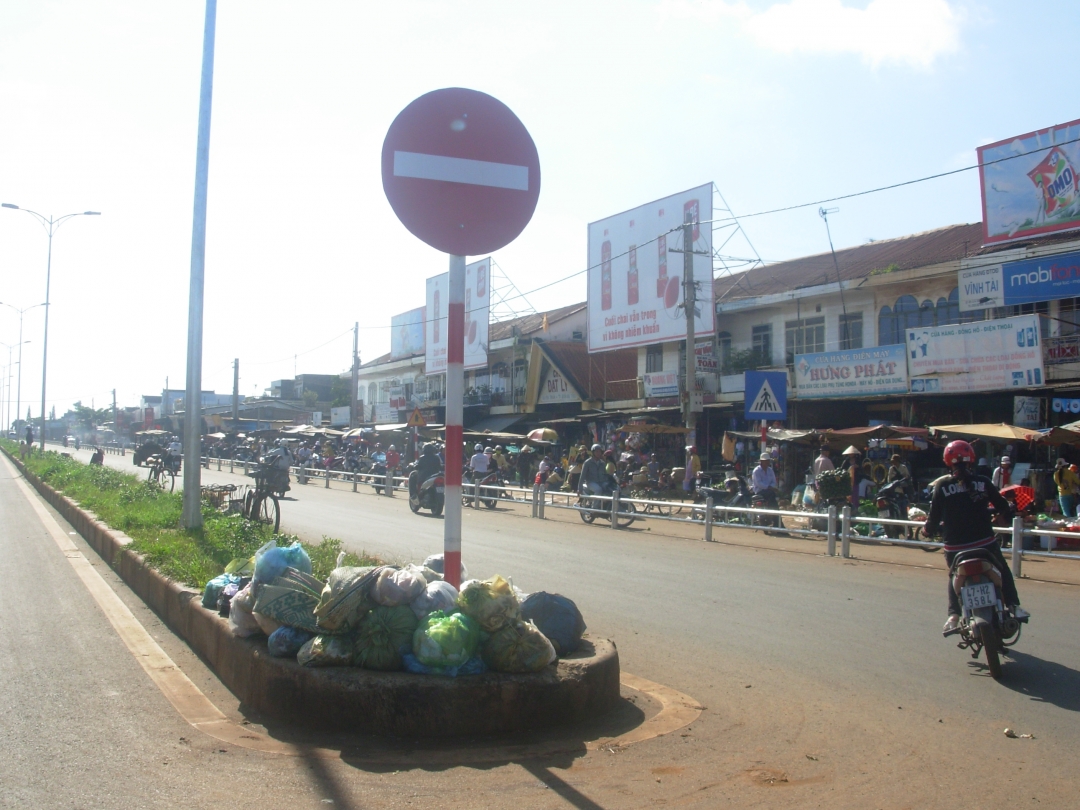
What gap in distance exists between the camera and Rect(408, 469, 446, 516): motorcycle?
19.5 metres

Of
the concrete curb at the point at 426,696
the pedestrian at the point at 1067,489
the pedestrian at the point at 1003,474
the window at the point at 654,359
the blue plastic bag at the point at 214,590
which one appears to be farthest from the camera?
the window at the point at 654,359

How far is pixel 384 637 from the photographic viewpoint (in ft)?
14.1

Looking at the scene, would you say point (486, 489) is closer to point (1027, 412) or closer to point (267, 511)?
point (267, 511)

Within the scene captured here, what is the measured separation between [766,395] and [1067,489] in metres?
6.03

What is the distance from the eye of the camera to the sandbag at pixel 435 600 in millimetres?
4414

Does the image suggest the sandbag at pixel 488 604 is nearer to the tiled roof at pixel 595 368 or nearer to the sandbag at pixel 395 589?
the sandbag at pixel 395 589

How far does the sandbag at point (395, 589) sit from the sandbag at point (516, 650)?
45 cm

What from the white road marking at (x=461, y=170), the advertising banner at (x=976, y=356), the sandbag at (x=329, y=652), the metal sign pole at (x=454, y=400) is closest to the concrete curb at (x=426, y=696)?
the sandbag at (x=329, y=652)

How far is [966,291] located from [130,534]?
19289 mm

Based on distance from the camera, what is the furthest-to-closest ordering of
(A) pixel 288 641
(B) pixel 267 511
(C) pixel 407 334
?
(C) pixel 407 334 → (B) pixel 267 511 → (A) pixel 288 641

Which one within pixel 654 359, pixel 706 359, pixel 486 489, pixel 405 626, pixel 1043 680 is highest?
pixel 654 359

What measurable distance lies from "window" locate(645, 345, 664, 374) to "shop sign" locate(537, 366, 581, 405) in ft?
12.5

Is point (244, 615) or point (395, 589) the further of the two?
point (244, 615)

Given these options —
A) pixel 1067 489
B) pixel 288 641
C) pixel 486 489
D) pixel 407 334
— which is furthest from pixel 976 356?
pixel 407 334
